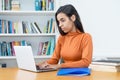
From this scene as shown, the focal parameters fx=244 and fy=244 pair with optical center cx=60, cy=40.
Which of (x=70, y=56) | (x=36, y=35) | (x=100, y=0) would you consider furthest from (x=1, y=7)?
(x=70, y=56)

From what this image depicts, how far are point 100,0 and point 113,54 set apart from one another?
0.86 meters

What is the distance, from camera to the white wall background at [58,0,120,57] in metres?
3.77

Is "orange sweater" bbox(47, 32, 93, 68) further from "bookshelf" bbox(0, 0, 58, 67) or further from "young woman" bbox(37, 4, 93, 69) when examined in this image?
A: "bookshelf" bbox(0, 0, 58, 67)

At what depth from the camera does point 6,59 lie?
3908 millimetres

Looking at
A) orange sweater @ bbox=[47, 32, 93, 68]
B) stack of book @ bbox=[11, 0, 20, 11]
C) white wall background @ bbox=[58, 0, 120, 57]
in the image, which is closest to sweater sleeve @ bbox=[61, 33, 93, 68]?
orange sweater @ bbox=[47, 32, 93, 68]

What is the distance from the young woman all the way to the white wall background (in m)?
1.33

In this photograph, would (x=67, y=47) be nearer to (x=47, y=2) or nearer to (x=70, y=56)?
(x=70, y=56)

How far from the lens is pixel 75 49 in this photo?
233 cm

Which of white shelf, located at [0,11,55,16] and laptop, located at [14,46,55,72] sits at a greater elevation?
white shelf, located at [0,11,55,16]

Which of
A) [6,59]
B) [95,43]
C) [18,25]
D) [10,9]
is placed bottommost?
[6,59]

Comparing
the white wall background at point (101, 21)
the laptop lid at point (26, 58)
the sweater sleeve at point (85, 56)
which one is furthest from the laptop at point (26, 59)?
the white wall background at point (101, 21)

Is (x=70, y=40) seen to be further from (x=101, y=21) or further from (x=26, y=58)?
(x=101, y=21)

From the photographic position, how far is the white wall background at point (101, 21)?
377 cm

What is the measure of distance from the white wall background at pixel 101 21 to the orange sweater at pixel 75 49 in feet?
4.36
